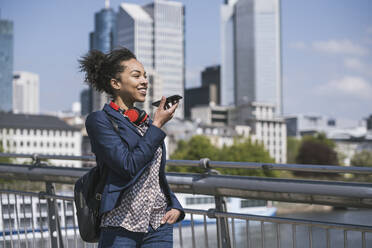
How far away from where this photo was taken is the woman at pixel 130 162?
110 inches

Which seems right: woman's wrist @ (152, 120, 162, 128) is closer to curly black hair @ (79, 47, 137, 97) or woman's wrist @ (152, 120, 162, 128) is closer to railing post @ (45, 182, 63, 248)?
curly black hair @ (79, 47, 137, 97)

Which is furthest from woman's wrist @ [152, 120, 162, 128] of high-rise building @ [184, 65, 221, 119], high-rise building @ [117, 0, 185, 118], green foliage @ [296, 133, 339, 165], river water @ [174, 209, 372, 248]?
high-rise building @ [184, 65, 221, 119]

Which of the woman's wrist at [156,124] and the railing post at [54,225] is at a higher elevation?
the woman's wrist at [156,124]

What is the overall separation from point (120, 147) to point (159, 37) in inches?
6265

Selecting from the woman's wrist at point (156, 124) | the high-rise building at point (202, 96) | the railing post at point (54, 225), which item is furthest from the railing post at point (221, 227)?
the high-rise building at point (202, 96)

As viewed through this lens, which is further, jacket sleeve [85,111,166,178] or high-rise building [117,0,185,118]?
high-rise building [117,0,185,118]

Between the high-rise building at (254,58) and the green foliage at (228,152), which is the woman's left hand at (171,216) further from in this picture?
the high-rise building at (254,58)

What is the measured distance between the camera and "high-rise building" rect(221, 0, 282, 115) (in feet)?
553

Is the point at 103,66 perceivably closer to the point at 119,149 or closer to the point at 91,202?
the point at 119,149

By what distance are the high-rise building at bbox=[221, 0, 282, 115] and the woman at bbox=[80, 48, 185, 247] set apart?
16422 cm

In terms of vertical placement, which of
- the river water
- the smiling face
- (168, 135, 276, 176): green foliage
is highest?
the smiling face

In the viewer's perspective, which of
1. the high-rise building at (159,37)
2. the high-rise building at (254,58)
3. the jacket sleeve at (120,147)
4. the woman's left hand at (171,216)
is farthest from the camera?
the high-rise building at (254,58)

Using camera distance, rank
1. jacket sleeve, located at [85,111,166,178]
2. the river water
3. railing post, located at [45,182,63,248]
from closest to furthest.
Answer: jacket sleeve, located at [85,111,166,178] < the river water < railing post, located at [45,182,63,248]

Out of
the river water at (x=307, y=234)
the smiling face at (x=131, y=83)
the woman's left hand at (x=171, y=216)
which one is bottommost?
the river water at (x=307, y=234)
